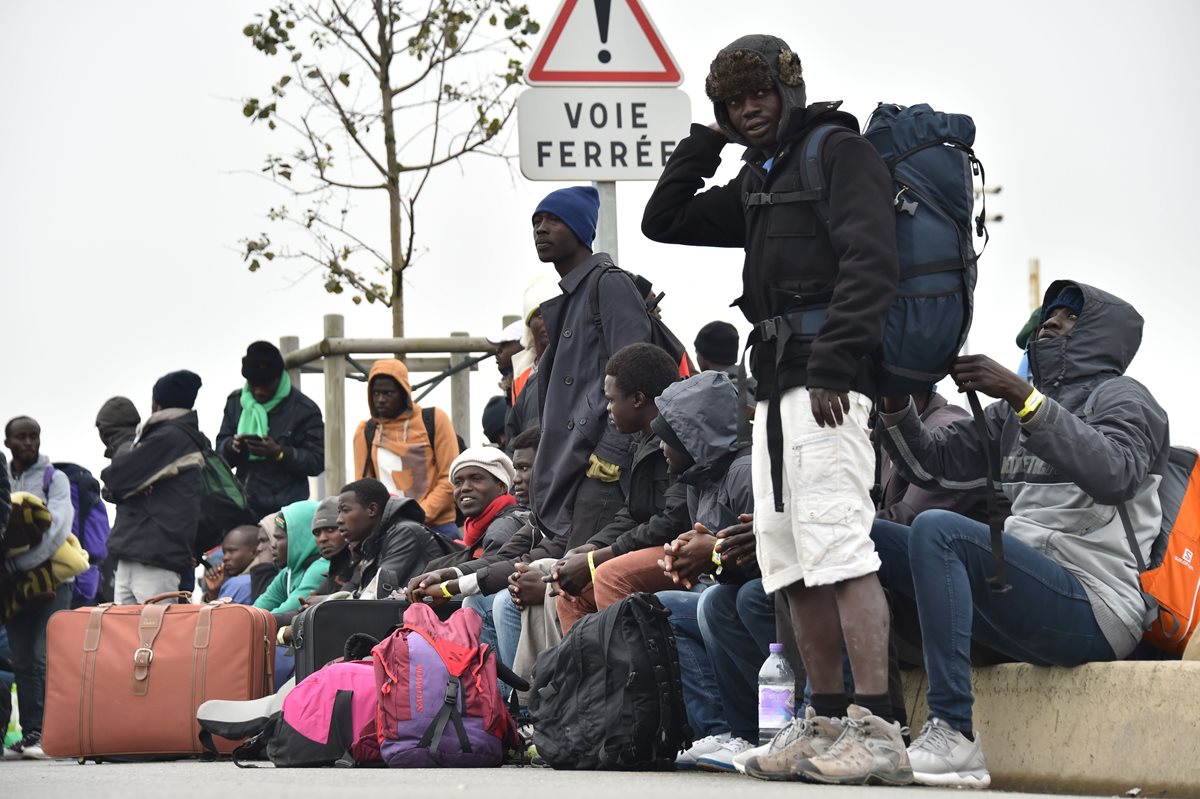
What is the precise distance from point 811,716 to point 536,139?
3.09 metres

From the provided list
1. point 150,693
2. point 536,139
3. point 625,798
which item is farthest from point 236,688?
point 625,798

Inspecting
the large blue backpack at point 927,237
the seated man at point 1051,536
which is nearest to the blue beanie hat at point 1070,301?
the seated man at point 1051,536

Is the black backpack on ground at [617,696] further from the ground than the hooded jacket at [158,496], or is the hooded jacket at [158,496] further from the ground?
the hooded jacket at [158,496]

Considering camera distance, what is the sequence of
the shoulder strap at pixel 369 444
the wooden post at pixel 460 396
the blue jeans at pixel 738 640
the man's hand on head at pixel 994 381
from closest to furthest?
the man's hand on head at pixel 994 381, the blue jeans at pixel 738 640, the shoulder strap at pixel 369 444, the wooden post at pixel 460 396

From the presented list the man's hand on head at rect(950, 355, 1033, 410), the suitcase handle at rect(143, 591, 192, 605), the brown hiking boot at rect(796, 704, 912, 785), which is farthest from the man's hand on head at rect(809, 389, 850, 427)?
the suitcase handle at rect(143, 591, 192, 605)

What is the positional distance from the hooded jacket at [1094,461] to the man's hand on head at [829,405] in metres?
0.54

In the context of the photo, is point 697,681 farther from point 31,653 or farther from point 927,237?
point 31,653

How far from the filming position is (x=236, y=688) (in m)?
9.47

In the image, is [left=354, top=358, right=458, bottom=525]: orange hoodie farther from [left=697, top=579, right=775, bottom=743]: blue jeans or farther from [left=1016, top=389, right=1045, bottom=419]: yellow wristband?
[left=1016, top=389, right=1045, bottom=419]: yellow wristband

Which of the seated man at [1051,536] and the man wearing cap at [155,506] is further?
the man wearing cap at [155,506]

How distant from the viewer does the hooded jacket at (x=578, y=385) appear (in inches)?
305

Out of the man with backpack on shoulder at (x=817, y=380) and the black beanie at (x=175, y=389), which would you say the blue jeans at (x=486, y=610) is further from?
the black beanie at (x=175, y=389)

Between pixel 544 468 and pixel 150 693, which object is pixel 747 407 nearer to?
pixel 544 468

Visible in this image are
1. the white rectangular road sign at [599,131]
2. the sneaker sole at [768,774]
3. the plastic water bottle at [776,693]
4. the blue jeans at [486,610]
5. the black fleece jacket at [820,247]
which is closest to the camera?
the black fleece jacket at [820,247]
